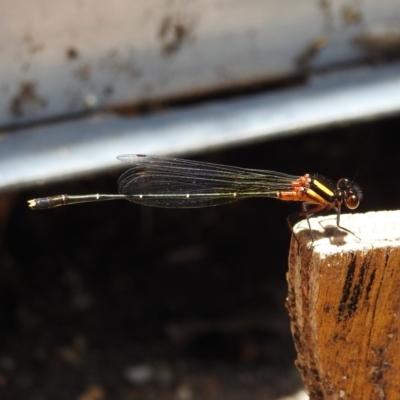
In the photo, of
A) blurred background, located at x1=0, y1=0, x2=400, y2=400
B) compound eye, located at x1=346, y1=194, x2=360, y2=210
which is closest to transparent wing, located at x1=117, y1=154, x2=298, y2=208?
blurred background, located at x1=0, y1=0, x2=400, y2=400

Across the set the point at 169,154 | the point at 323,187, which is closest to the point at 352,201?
the point at 323,187

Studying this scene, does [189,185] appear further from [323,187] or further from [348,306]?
[348,306]

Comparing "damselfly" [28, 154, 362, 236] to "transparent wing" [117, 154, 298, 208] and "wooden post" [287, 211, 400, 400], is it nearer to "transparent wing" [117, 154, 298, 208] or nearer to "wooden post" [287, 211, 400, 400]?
"transparent wing" [117, 154, 298, 208]

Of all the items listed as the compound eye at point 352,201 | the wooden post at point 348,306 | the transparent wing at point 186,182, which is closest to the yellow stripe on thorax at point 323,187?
the compound eye at point 352,201

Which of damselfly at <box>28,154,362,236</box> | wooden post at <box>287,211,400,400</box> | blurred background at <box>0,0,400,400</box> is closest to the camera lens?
wooden post at <box>287,211,400,400</box>

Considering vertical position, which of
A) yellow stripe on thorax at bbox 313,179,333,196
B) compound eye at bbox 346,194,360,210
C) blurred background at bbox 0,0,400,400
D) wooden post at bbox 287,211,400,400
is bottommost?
wooden post at bbox 287,211,400,400

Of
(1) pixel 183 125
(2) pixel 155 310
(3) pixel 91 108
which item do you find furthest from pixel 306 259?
(2) pixel 155 310
